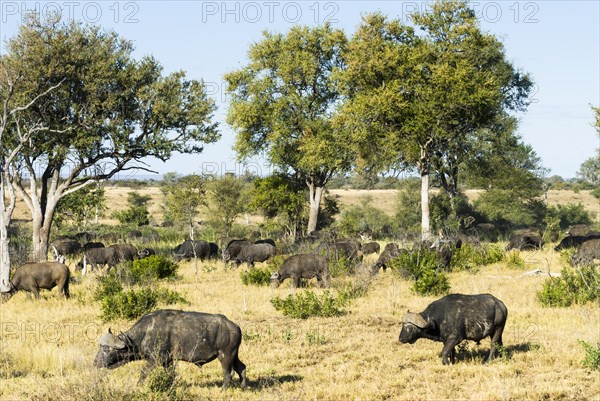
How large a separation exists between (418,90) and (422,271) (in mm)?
14509

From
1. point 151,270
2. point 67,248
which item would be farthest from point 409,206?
point 151,270

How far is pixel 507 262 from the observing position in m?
26.5

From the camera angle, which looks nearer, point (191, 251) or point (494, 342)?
point (494, 342)

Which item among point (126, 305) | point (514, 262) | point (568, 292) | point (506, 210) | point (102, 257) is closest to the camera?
point (126, 305)

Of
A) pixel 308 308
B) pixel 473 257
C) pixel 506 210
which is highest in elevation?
pixel 506 210

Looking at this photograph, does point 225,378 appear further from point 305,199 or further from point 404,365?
point 305,199

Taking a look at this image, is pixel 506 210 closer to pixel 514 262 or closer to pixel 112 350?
pixel 514 262

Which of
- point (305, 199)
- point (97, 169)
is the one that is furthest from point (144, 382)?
point (305, 199)

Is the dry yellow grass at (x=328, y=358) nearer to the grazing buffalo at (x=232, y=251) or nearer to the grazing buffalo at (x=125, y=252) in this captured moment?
the grazing buffalo at (x=125, y=252)

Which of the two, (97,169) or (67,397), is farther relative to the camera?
(97,169)

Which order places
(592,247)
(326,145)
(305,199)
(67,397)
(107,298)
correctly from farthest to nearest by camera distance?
1. (305,199)
2. (326,145)
3. (592,247)
4. (107,298)
5. (67,397)

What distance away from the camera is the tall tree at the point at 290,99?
134ft

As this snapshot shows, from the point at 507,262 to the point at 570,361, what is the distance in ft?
48.4

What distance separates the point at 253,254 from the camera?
29031mm
